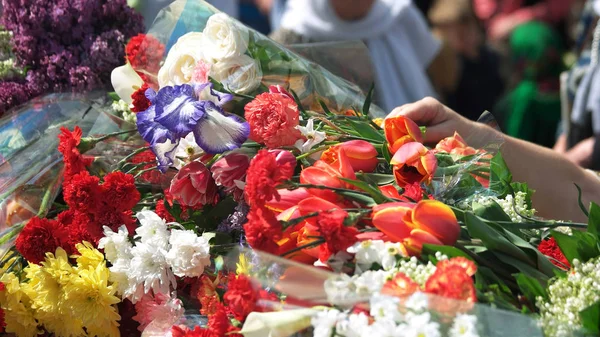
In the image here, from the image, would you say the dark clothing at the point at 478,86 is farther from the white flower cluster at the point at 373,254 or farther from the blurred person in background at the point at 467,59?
the white flower cluster at the point at 373,254

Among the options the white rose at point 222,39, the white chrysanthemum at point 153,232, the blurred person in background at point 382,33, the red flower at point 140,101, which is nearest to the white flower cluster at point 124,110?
the red flower at point 140,101

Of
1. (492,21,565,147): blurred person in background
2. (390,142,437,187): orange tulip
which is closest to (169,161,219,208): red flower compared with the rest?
(390,142,437,187): orange tulip

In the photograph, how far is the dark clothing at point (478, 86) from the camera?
4680 mm

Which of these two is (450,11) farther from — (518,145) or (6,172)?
(6,172)

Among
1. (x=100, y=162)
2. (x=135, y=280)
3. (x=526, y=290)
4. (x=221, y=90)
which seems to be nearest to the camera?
(x=526, y=290)

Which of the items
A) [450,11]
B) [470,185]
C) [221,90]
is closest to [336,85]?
[221,90]

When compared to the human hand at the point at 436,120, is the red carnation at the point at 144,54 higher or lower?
higher

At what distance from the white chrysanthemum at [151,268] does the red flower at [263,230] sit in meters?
0.27

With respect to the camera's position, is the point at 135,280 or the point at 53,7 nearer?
the point at 135,280

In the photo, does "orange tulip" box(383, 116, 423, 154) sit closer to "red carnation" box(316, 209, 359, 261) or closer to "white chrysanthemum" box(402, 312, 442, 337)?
"red carnation" box(316, 209, 359, 261)

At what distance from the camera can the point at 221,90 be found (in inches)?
55.4

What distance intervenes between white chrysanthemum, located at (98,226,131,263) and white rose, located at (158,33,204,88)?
12.6 inches

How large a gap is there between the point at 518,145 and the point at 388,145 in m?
0.38

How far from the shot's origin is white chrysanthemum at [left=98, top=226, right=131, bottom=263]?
129cm
